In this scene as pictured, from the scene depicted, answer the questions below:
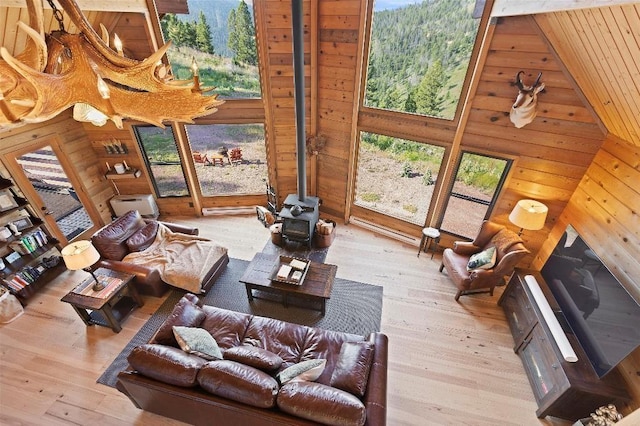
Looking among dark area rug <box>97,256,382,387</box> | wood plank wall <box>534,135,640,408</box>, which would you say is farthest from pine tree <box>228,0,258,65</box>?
wood plank wall <box>534,135,640,408</box>

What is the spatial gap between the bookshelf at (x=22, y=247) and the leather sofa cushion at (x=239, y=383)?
3.50 meters

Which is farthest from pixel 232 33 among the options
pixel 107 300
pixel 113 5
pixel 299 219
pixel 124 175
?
pixel 107 300

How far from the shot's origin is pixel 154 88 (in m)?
1.72

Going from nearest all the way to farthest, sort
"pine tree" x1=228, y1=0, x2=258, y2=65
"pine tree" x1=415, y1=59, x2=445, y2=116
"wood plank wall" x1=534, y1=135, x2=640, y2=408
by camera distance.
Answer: "wood plank wall" x1=534, y1=135, x2=640, y2=408 < "pine tree" x1=415, y1=59, x2=445, y2=116 < "pine tree" x1=228, y1=0, x2=258, y2=65

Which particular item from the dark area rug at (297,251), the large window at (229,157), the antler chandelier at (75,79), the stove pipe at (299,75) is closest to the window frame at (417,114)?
the stove pipe at (299,75)

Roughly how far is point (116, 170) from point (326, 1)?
4.52 metres

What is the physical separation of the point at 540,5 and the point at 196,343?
4201 millimetres

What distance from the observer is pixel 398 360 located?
328 cm

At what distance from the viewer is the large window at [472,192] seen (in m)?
4.00

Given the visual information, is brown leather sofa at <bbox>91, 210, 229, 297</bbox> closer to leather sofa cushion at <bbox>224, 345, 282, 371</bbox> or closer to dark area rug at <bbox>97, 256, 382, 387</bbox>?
dark area rug at <bbox>97, 256, 382, 387</bbox>

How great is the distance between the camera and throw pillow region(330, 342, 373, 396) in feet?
7.48

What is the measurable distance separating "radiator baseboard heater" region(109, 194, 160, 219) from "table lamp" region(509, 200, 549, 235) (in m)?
6.03

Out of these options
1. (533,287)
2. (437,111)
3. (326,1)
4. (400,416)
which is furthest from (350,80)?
(400,416)

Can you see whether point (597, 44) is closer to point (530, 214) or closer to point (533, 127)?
point (533, 127)
